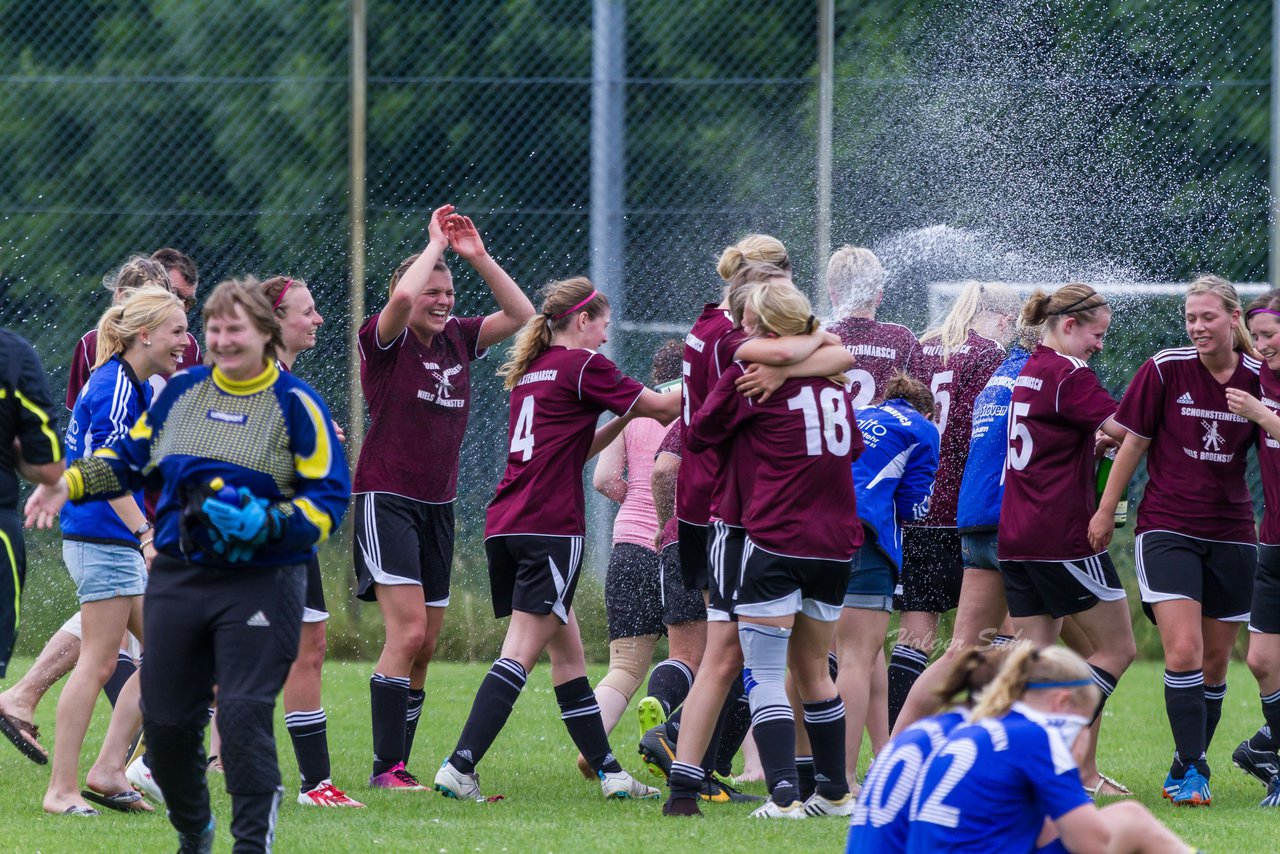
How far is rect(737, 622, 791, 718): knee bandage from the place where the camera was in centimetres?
570

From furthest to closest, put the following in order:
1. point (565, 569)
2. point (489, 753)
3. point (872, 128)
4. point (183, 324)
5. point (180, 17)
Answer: point (180, 17) < point (872, 128) < point (489, 753) < point (565, 569) < point (183, 324)

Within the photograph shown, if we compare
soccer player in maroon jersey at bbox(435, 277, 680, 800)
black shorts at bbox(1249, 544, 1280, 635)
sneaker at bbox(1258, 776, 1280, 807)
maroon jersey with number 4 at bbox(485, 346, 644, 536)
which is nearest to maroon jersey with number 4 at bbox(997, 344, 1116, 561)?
black shorts at bbox(1249, 544, 1280, 635)

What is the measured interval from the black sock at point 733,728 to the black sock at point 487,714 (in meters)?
0.97

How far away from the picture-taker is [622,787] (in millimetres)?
6496

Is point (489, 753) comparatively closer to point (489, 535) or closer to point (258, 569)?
point (489, 535)

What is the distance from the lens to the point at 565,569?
6469 mm

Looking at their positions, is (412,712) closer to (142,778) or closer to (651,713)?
(651,713)

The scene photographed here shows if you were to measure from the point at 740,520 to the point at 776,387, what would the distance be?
536 millimetres

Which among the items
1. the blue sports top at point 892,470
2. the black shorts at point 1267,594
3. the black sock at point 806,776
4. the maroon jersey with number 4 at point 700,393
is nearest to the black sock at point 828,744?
the black sock at point 806,776

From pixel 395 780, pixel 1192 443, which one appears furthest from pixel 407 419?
pixel 1192 443

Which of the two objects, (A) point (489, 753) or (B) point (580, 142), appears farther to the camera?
(B) point (580, 142)

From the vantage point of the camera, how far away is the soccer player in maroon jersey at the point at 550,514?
20.9 ft

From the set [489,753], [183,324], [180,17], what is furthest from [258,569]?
[180,17]

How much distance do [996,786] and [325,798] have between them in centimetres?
326
